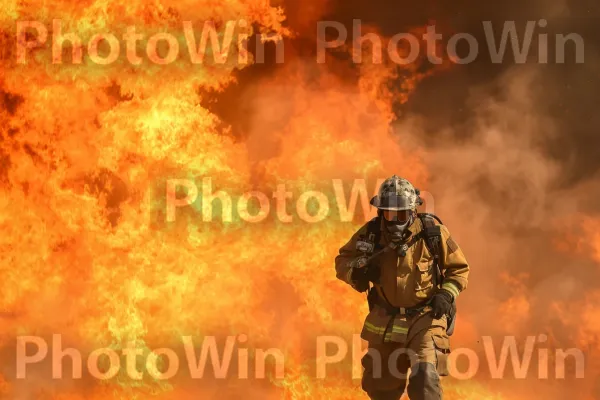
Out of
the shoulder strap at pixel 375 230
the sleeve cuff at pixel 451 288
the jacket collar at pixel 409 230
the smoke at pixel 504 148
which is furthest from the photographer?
the smoke at pixel 504 148

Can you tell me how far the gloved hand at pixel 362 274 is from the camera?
341 inches

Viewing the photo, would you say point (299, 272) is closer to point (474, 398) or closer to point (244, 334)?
point (244, 334)

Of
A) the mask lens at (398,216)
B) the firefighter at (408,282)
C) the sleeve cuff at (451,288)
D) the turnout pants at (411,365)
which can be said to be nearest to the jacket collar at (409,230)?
the firefighter at (408,282)

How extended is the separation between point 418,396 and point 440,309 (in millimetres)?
789

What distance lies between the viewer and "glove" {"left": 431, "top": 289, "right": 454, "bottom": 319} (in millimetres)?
8453

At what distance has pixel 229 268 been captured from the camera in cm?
1269

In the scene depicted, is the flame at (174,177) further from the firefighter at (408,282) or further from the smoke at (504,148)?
the firefighter at (408,282)

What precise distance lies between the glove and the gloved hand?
1.92 ft

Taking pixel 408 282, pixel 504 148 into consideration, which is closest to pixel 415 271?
pixel 408 282

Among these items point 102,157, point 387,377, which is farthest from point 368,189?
point 387,377

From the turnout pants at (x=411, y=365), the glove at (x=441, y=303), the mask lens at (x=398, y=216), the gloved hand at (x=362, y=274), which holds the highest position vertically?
the mask lens at (x=398, y=216)

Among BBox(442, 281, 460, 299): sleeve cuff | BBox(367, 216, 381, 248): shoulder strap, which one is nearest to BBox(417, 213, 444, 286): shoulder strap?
BBox(442, 281, 460, 299): sleeve cuff

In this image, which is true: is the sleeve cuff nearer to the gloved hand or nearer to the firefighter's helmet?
the gloved hand

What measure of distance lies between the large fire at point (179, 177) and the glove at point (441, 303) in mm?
3952
